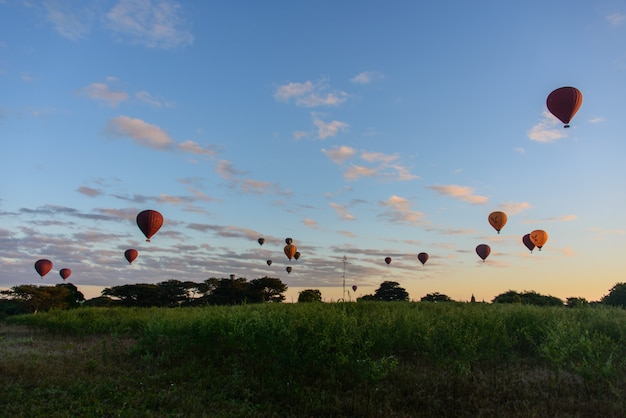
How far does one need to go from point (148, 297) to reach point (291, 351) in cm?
4920

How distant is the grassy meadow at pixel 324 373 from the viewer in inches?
340

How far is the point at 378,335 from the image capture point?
12109mm

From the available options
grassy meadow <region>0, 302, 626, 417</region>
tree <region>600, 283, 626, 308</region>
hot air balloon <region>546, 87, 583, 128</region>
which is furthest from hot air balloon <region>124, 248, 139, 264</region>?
tree <region>600, 283, 626, 308</region>

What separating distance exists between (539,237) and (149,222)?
30.0 metres

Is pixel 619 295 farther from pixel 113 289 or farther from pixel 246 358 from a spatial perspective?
pixel 113 289

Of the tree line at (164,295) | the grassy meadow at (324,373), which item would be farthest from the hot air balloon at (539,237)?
the grassy meadow at (324,373)

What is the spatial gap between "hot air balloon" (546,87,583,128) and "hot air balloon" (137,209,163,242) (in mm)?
23676

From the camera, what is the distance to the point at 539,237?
1367 inches

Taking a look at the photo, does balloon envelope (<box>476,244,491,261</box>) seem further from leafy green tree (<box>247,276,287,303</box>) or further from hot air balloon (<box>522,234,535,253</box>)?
leafy green tree (<box>247,276,287,303</box>)

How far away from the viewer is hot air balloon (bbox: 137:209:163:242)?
90.9ft

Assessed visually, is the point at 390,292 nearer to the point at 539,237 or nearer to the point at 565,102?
the point at 539,237

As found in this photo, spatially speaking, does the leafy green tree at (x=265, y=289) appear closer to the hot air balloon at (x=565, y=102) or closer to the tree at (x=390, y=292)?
the tree at (x=390, y=292)

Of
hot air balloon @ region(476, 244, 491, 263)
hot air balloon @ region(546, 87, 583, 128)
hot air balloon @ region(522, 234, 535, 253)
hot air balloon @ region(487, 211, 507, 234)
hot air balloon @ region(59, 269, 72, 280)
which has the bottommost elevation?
hot air balloon @ region(59, 269, 72, 280)

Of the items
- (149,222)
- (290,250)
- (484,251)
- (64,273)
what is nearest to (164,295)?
(64,273)
